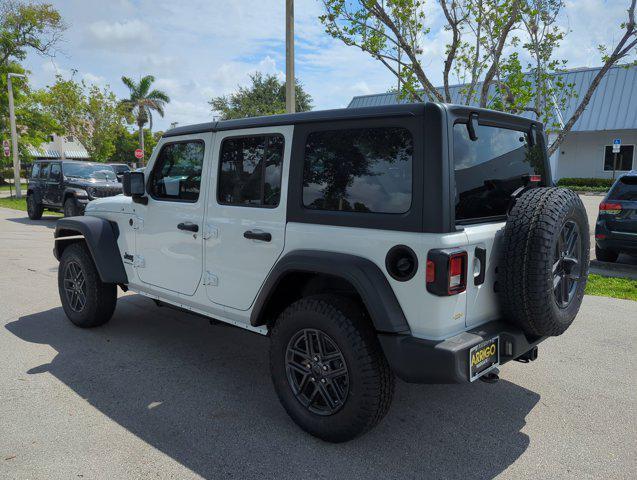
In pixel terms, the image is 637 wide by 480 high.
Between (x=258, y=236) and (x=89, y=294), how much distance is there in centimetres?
246

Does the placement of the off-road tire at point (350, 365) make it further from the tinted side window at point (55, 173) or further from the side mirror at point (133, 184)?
the tinted side window at point (55, 173)

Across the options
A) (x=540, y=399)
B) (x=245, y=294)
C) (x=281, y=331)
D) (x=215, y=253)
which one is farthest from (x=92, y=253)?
(x=540, y=399)

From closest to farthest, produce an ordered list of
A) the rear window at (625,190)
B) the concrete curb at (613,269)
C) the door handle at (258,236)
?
1. the door handle at (258,236)
2. the concrete curb at (613,269)
3. the rear window at (625,190)

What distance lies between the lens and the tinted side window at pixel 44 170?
15.1m

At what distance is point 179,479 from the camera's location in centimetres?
271

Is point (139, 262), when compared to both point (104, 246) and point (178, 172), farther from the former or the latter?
point (178, 172)

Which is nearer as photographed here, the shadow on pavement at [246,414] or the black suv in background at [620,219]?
the shadow on pavement at [246,414]

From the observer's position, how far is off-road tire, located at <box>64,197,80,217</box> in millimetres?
13680

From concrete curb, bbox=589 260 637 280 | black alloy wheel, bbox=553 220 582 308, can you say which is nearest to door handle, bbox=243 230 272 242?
black alloy wheel, bbox=553 220 582 308

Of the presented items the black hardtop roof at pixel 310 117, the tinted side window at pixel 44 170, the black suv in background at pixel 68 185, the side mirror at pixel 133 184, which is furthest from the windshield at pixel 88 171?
the black hardtop roof at pixel 310 117

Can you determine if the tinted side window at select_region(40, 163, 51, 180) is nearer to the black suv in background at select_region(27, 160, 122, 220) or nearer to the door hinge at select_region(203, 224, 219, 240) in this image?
the black suv in background at select_region(27, 160, 122, 220)

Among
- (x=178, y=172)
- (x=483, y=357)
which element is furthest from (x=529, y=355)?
(x=178, y=172)

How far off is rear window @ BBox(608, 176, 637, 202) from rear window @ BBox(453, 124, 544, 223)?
567 cm

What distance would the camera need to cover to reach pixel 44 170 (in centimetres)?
1530
